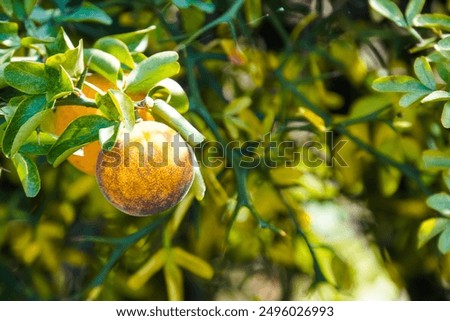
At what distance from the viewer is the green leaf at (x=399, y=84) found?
31.6 inches

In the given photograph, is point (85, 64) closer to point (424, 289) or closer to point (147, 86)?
point (147, 86)

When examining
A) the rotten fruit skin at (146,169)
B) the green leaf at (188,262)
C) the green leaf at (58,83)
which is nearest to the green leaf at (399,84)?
the rotten fruit skin at (146,169)

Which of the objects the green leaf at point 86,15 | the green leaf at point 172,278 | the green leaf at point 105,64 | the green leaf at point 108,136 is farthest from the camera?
the green leaf at point 172,278

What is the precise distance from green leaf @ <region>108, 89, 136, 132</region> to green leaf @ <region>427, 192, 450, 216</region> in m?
0.40

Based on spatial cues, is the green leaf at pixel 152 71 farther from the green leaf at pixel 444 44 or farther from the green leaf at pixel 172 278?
the green leaf at pixel 172 278

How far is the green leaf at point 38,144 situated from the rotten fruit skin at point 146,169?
0.05 m

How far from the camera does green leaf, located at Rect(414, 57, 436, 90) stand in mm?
800

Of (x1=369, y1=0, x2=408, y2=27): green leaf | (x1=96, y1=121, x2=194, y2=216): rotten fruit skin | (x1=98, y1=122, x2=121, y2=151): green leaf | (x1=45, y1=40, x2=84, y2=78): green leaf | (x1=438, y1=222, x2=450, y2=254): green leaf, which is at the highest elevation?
(x1=45, y1=40, x2=84, y2=78): green leaf

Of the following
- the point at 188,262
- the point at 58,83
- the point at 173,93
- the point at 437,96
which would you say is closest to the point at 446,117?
the point at 437,96

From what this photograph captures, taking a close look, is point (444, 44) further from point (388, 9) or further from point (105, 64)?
point (105, 64)

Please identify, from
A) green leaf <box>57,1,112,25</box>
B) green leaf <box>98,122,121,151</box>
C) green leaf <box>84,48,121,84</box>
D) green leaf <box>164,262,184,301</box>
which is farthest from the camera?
green leaf <box>164,262,184,301</box>

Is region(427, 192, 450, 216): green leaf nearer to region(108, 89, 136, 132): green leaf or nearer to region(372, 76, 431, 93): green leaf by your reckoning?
region(372, 76, 431, 93): green leaf

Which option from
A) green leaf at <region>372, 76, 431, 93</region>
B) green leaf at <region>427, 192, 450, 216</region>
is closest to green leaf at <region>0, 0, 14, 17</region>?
green leaf at <region>372, 76, 431, 93</region>
